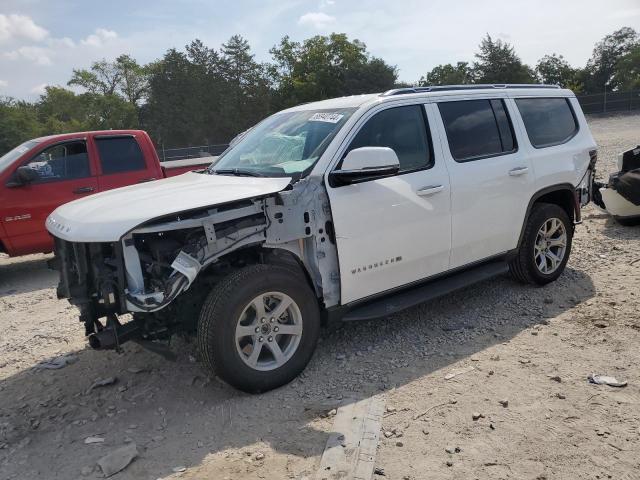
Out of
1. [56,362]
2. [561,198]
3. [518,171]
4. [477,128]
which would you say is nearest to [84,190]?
[56,362]

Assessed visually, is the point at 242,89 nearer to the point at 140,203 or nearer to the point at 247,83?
the point at 247,83

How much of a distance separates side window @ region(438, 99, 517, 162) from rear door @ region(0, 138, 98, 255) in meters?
5.36

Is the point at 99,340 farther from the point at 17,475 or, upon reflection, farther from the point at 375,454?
the point at 375,454

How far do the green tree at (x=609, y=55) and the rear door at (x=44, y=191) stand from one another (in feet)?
217

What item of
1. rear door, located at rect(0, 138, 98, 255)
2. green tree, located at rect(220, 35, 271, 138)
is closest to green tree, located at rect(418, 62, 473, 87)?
green tree, located at rect(220, 35, 271, 138)

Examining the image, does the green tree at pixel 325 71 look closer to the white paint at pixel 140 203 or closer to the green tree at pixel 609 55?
the green tree at pixel 609 55

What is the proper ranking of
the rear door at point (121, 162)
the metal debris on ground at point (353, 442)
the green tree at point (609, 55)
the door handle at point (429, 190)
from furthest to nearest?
the green tree at point (609, 55), the rear door at point (121, 162), the door handle at point (429, 190), the metal debris on ground at point (353, 442)

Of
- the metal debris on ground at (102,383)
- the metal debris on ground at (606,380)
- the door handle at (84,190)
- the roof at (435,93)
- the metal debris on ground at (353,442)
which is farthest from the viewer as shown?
the door handle at (84,190)

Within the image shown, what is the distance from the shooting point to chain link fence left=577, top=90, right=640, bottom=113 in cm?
3547

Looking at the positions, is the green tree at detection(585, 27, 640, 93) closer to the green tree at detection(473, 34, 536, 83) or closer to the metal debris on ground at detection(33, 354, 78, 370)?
the green tree at detection(473, 34, 536, 83)

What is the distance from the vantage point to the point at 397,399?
3.55 meters

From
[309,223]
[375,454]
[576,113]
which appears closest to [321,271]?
[309,223]

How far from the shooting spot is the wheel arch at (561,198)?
5172 millimetres

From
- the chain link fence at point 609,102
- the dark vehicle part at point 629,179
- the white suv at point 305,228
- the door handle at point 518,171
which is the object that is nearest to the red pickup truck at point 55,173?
the white suv at point 305,228
